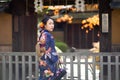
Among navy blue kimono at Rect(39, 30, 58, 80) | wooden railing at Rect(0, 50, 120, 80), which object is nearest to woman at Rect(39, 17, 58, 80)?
navy blue kimono at Rect(39, 30, 58, 80)

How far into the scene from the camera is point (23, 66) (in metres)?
9.47

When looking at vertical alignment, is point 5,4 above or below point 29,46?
above

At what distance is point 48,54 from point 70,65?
9.06 feet

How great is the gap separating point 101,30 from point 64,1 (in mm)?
2323

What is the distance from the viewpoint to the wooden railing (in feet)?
29.9

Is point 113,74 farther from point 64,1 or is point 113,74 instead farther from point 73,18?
point 73,18

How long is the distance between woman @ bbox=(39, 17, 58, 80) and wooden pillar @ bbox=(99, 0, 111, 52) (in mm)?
3307

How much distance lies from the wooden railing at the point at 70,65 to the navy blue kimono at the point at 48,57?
2405 millimetres

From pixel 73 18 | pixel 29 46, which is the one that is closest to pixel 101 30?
pixel 29 46

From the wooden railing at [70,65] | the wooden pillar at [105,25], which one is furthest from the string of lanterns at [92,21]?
the wooden railing at [70,65]

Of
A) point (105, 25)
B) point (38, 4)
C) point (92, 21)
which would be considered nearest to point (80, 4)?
point (105, 25)

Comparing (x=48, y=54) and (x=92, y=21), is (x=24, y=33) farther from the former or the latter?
Answer: (x=92, y=21)

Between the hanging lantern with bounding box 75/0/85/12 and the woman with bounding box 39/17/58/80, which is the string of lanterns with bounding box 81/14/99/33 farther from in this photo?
the woman with bounding box 39/17/58/80

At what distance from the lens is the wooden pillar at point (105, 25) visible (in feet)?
32.0
